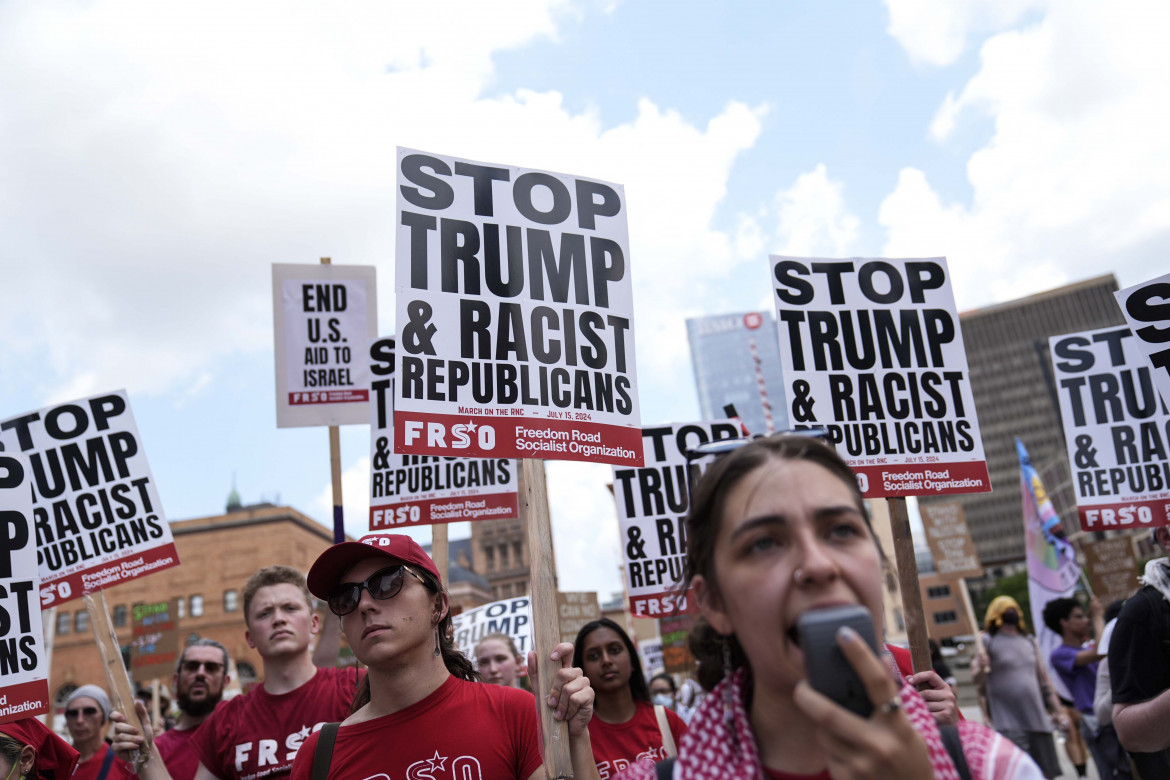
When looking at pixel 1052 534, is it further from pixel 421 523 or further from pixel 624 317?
pixel 624 317

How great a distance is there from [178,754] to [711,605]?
16.9ft

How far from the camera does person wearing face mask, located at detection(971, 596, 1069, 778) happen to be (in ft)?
29.5

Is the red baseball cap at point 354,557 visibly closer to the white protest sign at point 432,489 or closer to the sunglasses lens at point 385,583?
the sunglasses lens at point 385,583

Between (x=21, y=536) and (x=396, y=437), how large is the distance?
8.97 ft

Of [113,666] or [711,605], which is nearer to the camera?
[711,605]

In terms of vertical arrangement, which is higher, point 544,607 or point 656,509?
point 656,509

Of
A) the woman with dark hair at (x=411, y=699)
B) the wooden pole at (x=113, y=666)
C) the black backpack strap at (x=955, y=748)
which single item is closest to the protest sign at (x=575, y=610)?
the wooden pole at (x=113, y=666)

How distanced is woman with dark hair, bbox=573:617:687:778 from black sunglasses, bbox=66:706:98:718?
3330 mm

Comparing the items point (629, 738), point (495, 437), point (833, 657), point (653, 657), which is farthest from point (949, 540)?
point (833, 657)

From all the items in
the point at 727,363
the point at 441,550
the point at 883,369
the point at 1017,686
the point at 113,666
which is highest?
the point at 727,363

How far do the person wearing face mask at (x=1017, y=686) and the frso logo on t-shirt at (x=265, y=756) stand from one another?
7074mm

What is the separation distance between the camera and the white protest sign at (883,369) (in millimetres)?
5246

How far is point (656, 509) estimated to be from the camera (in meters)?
→ 7.77

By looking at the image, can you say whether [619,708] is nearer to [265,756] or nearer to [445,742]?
[265,756]
